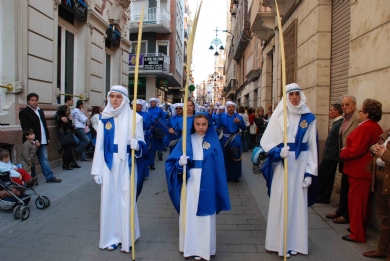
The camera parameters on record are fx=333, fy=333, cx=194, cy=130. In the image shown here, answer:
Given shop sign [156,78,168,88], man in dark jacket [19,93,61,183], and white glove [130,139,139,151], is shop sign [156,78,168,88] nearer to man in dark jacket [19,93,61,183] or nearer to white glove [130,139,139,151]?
man in dark jacket [19,93,61,183]

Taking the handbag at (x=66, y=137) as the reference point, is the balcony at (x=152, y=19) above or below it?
above

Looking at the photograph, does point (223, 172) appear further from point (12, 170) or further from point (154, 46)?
point (154, 46)

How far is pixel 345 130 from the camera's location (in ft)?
16.5

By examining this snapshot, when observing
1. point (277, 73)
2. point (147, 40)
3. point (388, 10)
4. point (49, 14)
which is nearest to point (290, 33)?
point (277, 73)

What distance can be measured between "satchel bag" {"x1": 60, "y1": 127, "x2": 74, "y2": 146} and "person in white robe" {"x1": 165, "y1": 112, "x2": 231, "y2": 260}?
18.3 ft

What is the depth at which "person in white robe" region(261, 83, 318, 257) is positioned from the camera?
3.92 meters

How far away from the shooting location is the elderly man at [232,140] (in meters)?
8.17

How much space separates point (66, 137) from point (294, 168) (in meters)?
6.47

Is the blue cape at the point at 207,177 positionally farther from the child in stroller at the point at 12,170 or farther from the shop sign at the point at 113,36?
the shop sign at the point at 113,36

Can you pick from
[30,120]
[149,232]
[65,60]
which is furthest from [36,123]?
[65,60]

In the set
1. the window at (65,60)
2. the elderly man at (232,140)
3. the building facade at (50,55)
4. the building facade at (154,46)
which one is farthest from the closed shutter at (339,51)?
the building facade at (154,46)

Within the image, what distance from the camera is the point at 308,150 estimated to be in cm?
398

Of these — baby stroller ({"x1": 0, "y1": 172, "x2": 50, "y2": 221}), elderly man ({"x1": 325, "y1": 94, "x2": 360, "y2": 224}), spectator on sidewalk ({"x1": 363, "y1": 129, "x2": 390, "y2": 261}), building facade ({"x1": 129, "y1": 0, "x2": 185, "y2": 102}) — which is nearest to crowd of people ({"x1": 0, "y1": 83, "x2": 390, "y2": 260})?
spectator on sidewalk ({"x1": 363, "y1": 129, "x2": 390, "y2": 261})

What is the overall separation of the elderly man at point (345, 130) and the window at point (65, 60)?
8190 millimetres
